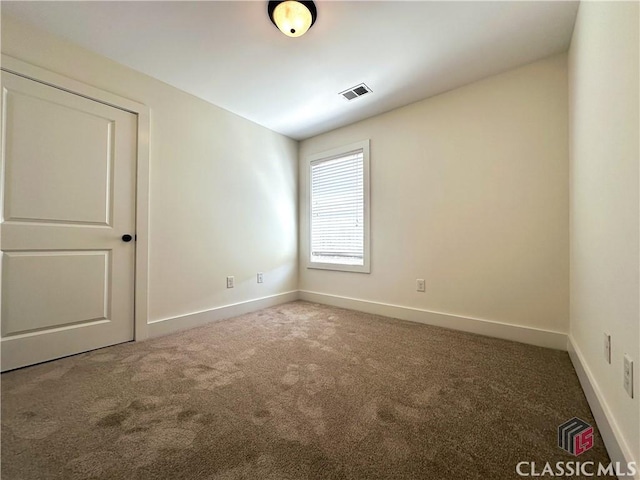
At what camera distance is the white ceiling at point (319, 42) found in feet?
5.47

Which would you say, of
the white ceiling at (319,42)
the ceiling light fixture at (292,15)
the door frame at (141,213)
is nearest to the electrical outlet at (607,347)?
the white ceiling at (319,42)

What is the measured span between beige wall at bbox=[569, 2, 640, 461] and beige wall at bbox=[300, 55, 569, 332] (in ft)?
1.15

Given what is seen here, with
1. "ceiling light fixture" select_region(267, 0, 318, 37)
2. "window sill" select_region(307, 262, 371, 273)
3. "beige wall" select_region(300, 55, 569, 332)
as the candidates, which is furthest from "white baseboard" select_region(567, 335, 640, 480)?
"ceiling light fixture" select_region(267, 0, 318, 37)

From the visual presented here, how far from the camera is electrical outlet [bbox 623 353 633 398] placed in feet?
2.90

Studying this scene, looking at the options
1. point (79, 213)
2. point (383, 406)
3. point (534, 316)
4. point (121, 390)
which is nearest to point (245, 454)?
point (383, 406)

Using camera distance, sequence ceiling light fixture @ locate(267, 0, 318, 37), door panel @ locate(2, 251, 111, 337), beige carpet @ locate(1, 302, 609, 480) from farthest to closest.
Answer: door panel @ locate(2, 251, 111, 337), ceiling light fixture @ locate(267, 0, 318, 37), beige carpet @ locate(1, 302, 609, 480)

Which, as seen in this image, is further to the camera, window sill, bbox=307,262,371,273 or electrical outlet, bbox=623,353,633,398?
window sill, bbox=307,262,371,273

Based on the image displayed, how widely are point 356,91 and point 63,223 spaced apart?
2.70m

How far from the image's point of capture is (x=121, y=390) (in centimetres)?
150

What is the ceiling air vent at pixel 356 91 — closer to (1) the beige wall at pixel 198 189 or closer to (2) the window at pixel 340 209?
(2) the window at pixel 340 209

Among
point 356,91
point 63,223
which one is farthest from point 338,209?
point 63,223

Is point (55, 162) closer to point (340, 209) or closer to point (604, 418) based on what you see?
point (340, 209)

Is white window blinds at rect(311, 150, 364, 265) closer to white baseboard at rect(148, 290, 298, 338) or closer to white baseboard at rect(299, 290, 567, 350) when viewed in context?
white baseboard at rect(299, 290, 567, 350)

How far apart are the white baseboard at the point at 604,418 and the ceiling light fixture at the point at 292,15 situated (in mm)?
2492
